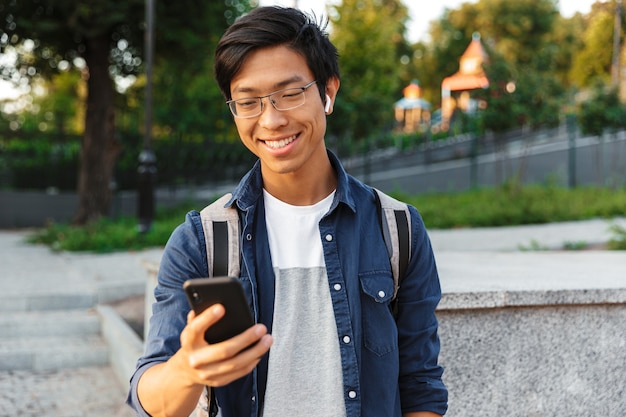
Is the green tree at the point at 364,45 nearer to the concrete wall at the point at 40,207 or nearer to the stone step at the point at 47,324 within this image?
the concrete wall at the point at 40,207

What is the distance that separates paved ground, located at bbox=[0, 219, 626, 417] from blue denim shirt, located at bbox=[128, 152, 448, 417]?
135 centimetres

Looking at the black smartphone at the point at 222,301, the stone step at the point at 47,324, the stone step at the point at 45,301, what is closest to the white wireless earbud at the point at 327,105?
the black smartphone at the point at 222,301

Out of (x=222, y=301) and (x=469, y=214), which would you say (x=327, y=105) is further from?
(x=469, y=214)

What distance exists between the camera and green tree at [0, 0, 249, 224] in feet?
44.9

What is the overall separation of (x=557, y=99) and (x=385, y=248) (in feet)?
55.6

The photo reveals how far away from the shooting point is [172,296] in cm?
168

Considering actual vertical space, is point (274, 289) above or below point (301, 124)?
below

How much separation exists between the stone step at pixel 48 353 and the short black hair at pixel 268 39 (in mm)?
4900

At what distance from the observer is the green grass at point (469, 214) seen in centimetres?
1152

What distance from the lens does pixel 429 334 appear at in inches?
75.7

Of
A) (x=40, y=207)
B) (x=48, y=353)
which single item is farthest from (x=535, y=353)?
(x=40, y=207)

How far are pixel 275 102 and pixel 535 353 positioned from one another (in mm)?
2103

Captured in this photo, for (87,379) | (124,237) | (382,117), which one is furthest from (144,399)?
(382,117)

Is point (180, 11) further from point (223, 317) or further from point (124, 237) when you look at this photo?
point (223, 317)
